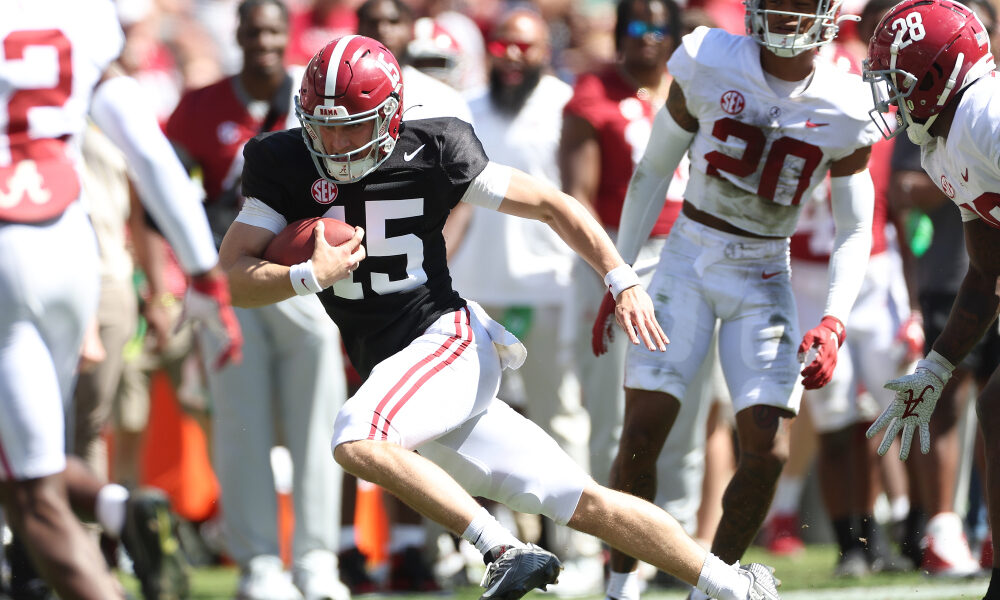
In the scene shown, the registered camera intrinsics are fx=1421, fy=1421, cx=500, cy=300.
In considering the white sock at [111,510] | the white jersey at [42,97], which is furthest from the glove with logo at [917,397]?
Answer: the white jersey at [42,97]

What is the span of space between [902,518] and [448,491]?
11.8 ft

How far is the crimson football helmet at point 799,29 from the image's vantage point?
438 cm

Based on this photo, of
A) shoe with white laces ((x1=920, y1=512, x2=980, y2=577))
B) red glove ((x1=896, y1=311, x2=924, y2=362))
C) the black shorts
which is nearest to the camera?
shoe with white laces ((x1=920, y1=512, x2=980, y2=577))

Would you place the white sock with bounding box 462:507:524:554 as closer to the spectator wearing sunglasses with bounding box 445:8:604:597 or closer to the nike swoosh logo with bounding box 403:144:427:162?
the nike swoosh logo with bounding box 403:144:427:162

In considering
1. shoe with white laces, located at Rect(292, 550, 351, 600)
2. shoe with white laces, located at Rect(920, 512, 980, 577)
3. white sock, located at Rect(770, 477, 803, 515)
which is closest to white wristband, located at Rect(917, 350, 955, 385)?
shoe with white laces, located at Rect(920, 512, 980, 577)

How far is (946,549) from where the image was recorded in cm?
599

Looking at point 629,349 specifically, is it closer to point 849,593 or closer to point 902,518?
point 849,593

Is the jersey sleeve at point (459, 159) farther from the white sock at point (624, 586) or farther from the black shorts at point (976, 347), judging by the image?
the black shorts at point (976, 347)

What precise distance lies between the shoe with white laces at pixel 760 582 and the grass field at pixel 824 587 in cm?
123

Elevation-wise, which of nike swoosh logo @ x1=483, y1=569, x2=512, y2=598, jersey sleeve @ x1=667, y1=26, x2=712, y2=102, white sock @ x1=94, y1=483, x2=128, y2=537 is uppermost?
jersey sleeve @ x1=667, y1=26, x2=712, y2=102

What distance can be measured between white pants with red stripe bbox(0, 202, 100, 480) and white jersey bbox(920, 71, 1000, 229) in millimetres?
2443

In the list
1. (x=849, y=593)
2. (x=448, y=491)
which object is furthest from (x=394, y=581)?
(x=448, y=491)

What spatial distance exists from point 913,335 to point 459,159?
2936 mm

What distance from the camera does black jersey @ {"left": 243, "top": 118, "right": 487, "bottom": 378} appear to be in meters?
4.08
